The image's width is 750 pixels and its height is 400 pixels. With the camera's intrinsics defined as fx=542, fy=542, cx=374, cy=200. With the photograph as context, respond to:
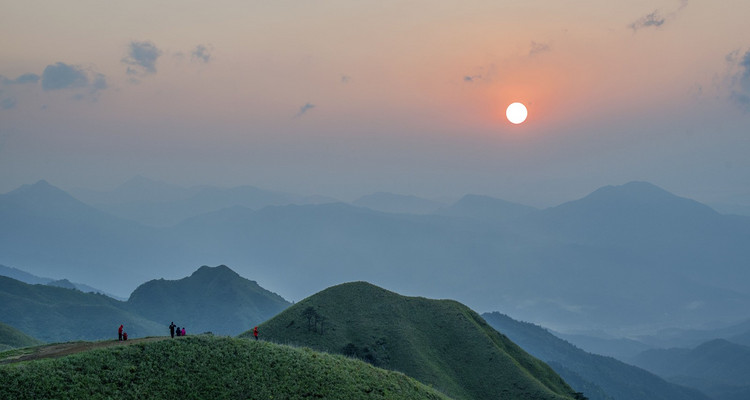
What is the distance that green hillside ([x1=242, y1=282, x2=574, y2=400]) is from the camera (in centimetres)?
11350

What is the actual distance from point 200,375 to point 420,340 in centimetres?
7678

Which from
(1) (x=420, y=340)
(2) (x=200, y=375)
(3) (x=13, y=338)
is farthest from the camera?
(3) (x=13, y=338)

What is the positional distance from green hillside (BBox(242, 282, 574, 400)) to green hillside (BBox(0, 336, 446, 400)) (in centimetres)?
4658

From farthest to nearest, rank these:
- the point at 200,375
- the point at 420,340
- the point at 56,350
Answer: the point at 420,340
the point at 56,350
the point at 200,375

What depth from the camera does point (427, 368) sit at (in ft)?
375

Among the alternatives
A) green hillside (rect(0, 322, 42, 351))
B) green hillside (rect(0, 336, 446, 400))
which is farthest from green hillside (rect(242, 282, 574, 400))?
green hillside (rect(0, 322, 42, 351))

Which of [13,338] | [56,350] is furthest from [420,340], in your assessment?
[13,338]

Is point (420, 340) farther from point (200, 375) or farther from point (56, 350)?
point (56, 350)

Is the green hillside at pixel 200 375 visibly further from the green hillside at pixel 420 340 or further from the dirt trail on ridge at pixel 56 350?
the green hillside at pixel 420 340

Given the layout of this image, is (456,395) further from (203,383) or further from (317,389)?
(203,383)

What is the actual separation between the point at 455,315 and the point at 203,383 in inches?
3606

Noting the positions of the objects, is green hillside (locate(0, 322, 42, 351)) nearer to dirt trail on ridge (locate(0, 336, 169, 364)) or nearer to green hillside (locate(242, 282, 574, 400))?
green hillside (locate(242, 282, 574, 400))

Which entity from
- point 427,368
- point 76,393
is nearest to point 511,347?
point 427,368

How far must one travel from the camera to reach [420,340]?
126m
